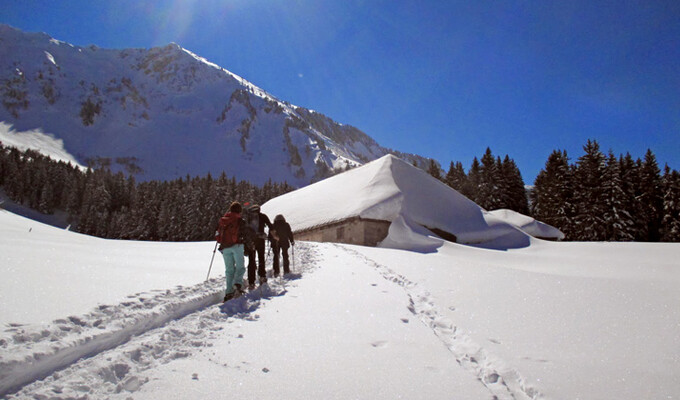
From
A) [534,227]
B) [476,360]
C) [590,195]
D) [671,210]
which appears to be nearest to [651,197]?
[671,210]

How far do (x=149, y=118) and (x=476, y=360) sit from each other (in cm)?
19170

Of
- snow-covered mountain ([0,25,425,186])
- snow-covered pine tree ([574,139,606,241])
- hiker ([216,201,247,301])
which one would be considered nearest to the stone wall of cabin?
hiker ([216,201,247,301])

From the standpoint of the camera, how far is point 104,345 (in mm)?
3541

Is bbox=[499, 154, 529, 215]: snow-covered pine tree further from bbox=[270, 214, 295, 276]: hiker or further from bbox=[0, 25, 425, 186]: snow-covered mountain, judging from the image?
bbox=[0, 25, 425, 186]: snow-covered mountain

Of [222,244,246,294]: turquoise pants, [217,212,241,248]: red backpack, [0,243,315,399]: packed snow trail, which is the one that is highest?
[217,212,241,248]: red backpack

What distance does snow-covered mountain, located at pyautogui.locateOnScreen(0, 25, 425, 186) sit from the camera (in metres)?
141

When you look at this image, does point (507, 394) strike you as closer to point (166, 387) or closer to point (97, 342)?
point (166, 387)

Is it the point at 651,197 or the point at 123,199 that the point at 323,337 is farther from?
the point at 123,199

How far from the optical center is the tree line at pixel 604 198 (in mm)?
31797

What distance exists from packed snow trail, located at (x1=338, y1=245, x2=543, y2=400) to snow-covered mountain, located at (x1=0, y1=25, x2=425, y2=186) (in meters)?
135

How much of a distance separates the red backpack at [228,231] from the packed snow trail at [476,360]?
373 centimetres

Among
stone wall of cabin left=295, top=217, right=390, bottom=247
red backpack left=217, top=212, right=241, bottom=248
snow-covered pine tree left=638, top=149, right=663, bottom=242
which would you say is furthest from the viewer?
snow-covered pine tree left=638, top=149, right=663, bottom=242

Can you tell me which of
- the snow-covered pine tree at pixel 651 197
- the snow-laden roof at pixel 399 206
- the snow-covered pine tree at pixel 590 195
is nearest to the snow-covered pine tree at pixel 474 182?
the snow-covered pine tree at pixel 590 195

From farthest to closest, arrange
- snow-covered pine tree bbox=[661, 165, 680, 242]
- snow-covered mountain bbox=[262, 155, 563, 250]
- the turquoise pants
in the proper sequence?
snow-covered pine tree bbox=[661, 165, 680, 242]
snow-covered mountain bbox=[262, 155, 563, 250]
the turquoise pants
